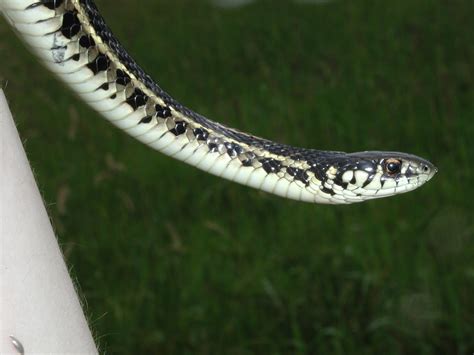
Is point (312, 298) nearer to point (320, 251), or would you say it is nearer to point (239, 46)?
point (320, 251)

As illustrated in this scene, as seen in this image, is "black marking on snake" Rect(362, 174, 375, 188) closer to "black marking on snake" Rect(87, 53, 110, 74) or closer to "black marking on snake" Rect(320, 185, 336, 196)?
"black marking on snake" Rect(320, 185, 336, 196)

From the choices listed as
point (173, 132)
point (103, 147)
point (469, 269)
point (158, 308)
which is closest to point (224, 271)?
point (158, 308)

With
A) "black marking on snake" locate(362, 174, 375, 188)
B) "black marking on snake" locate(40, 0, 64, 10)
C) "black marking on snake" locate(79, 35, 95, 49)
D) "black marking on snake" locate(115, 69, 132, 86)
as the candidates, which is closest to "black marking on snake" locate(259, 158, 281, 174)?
"black marking on snake" locate(362, 174, 375, 188)

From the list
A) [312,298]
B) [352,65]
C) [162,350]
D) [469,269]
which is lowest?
[162,350]

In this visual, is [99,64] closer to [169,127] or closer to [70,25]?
[70,25]

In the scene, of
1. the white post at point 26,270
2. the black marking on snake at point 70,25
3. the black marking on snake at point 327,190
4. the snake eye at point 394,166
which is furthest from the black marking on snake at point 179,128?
the snake eye at point 394,166


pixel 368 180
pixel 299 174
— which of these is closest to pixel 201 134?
pixel 299 174
